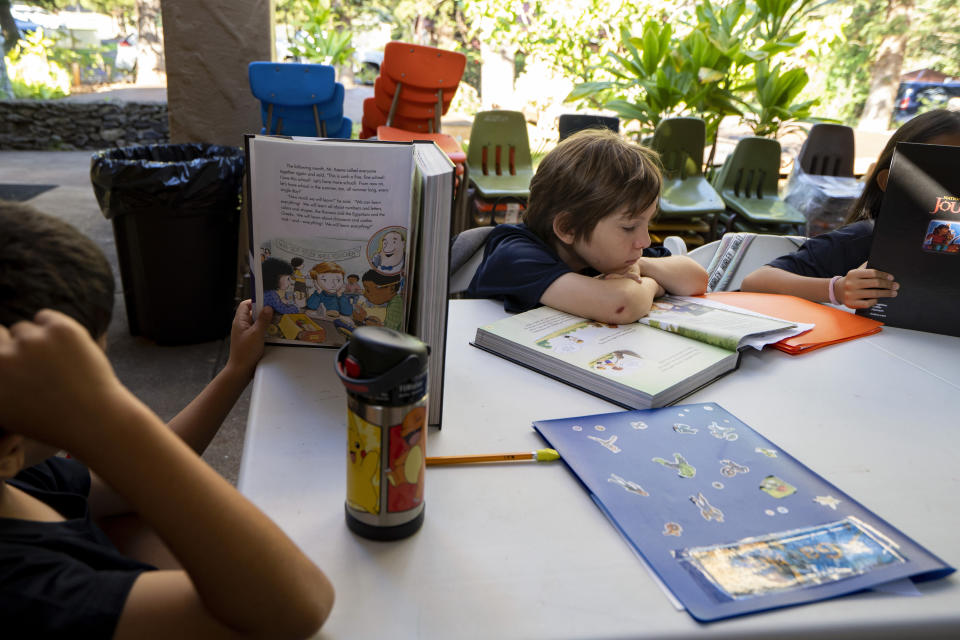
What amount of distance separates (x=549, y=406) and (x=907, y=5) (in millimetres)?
14558

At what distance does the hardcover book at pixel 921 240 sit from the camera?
1.34m

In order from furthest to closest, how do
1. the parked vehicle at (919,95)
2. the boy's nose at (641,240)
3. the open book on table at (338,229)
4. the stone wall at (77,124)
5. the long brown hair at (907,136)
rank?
the parked vehicle at (919,95) < the stone wall at (77,124) < the long brown hair at (907,136) < the boy's nose at (641,240) < the open book on table at (338,229)

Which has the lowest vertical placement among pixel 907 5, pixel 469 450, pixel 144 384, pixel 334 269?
pixel 144 384

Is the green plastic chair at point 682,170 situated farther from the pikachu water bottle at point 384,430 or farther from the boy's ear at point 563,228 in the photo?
the pikachu water bottle at point 384,430

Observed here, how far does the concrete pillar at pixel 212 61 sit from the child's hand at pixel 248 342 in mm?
2630

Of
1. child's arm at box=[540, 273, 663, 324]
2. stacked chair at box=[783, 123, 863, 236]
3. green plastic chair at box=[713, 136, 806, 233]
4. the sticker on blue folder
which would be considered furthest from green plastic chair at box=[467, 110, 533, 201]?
the sticker on blue folder

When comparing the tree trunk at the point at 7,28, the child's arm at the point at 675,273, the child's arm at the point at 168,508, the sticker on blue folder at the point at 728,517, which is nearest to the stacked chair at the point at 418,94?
the child's arm at the point at 675,273

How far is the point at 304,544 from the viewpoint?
670mm

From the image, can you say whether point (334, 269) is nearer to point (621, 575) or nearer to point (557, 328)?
point (557, 328)

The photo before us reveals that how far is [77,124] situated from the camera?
9.05m

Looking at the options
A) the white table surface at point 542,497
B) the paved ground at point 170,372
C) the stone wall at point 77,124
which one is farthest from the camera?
the stone wall at point 77,124

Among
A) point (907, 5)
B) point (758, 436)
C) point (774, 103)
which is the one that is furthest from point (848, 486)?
point (907, 5)

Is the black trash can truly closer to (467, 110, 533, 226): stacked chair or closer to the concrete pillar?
the concrete pillar

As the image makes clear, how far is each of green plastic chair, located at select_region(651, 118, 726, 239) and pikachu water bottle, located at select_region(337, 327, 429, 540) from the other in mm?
3623
